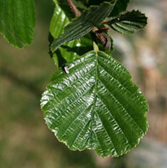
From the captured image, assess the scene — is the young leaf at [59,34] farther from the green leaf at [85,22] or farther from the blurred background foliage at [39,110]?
the blurred background foliage at [39,110]

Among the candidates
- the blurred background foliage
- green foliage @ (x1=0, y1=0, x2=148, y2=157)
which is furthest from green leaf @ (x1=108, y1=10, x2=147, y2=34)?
the blurred background foliage

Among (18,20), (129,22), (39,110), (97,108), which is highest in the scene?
(18,20)

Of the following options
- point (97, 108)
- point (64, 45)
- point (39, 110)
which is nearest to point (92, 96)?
point (97, 108)

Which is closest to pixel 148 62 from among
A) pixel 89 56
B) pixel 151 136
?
pixel 151 136

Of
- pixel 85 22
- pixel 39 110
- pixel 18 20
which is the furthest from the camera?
pixel 39 110

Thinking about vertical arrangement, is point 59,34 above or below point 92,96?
above

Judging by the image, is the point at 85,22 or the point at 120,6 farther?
the point at 120,6

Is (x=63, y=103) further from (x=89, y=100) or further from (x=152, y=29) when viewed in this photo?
(x=152, y=29)

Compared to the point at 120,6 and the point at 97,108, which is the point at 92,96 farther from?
the point at 120,6

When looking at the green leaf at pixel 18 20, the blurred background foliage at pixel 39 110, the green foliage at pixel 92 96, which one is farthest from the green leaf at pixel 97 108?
the blurred background foliage at pixel 39 110
